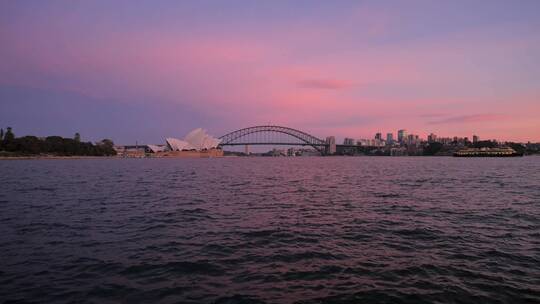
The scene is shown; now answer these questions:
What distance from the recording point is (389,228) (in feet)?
44.4

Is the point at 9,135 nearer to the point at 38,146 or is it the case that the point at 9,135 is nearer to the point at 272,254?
the point at 38,146

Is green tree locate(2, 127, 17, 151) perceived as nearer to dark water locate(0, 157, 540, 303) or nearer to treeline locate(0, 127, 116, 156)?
treeline locate(0, 127, 116, 156)

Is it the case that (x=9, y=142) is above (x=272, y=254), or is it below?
above

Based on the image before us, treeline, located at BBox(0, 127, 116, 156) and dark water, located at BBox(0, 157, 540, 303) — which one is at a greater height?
treeline, located at BBox(0, 127, 116, 156)

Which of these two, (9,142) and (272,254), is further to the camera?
(9,142)

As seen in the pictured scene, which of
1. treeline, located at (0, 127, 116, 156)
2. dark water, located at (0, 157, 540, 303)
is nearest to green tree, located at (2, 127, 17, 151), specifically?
treeline, located at (0, 127, 116, 156)

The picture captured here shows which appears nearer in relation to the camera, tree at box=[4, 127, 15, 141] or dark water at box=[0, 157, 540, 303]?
Answer: dark water at box=[0, 157, 540, 303]

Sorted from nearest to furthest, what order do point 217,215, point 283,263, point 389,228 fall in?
point 283,263
point 389,228
point 217,215

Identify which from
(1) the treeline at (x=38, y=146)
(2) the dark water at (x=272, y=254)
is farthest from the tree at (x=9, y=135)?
(2) the dark water at (x=272, y=254)

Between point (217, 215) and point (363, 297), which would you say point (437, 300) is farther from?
point (217, 215)

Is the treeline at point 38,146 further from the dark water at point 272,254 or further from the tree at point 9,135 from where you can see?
the dark water at point 272,254

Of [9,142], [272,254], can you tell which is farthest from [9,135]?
[272,254]

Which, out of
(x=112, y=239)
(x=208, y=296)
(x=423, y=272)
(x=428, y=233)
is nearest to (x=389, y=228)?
(x=428, y=233)

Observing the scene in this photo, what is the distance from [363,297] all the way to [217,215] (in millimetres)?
10355
